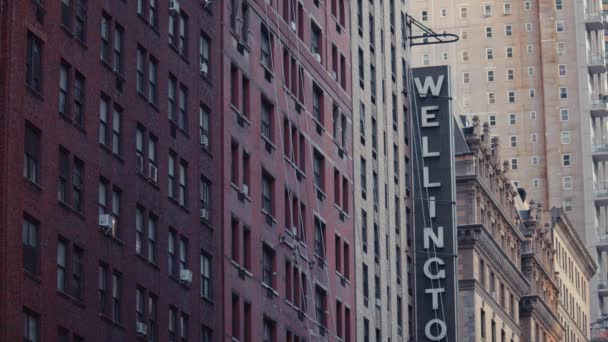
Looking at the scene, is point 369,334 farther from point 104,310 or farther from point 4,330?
point 4,330

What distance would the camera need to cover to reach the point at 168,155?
82812mm

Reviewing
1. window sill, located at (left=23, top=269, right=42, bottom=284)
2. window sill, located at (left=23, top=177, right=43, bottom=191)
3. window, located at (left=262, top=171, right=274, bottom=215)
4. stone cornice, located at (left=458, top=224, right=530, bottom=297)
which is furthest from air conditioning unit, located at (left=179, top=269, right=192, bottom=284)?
stone cornice, located at (left=458, top=224, right=530, bottom=297)

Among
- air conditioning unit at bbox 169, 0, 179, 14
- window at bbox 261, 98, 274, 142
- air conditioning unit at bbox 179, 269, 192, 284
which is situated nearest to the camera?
air conditioning unit at bbox 179, 269, 192, 284

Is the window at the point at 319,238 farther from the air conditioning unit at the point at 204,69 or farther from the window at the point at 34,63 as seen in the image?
the window at the point at 34,63

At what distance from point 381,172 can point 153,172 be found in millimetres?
38410

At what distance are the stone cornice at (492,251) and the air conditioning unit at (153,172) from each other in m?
57.9

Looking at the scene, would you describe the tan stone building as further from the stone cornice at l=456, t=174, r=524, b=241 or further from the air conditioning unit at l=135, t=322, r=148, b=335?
the air conditioning unit at l=135, t=322, r=148, b=335

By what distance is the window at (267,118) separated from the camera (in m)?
96.9

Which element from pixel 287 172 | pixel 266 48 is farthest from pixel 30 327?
pixel 266 48

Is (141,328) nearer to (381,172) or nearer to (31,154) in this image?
(31,154)

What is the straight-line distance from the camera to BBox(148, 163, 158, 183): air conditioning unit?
263 ft

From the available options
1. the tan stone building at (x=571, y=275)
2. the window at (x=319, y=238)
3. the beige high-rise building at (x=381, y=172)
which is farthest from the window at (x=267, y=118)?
the tan stone building at (x=571, y=275)

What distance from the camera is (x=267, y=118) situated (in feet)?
321

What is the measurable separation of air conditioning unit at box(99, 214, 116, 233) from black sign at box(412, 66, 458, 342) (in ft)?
167
